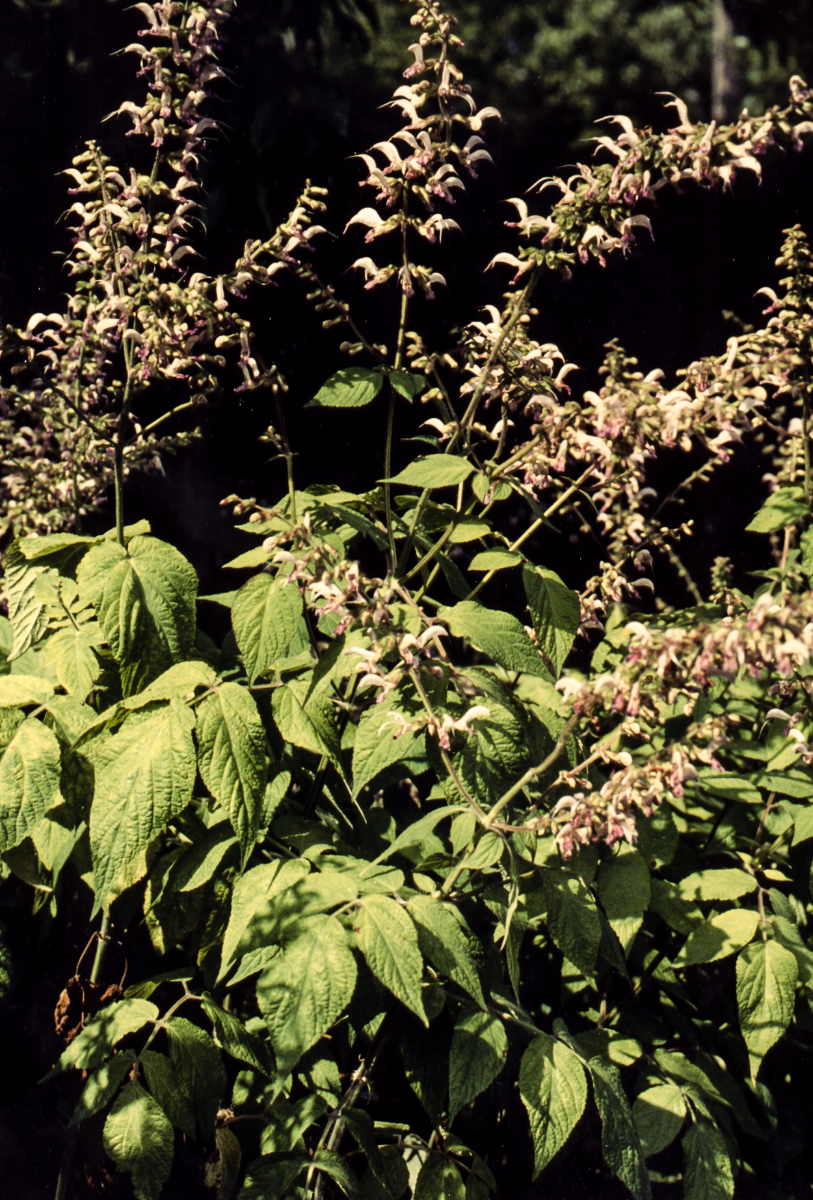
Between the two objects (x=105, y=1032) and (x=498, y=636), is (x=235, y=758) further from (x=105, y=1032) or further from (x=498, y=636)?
(x=105, y=1032)

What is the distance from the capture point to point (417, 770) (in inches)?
84.6

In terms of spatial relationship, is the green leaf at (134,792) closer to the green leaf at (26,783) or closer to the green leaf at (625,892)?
the green leaf at (26,783)

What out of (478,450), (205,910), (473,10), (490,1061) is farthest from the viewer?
(478,450)

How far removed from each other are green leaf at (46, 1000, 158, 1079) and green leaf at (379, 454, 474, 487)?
102 centimetres

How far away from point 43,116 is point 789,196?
87.4 inches

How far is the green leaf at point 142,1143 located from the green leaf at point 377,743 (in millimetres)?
683

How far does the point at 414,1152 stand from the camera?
73.1 inches

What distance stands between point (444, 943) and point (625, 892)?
47 centimetres

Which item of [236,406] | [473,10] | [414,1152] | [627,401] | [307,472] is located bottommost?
[414,1152]

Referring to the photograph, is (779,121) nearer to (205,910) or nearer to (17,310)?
(205,910)

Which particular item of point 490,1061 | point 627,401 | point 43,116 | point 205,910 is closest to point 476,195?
point 43,116

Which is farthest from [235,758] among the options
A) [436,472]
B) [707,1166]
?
[707,1166]

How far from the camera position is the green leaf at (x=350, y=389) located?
1676 millimetres

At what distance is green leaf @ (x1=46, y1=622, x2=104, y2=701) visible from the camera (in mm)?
1710
